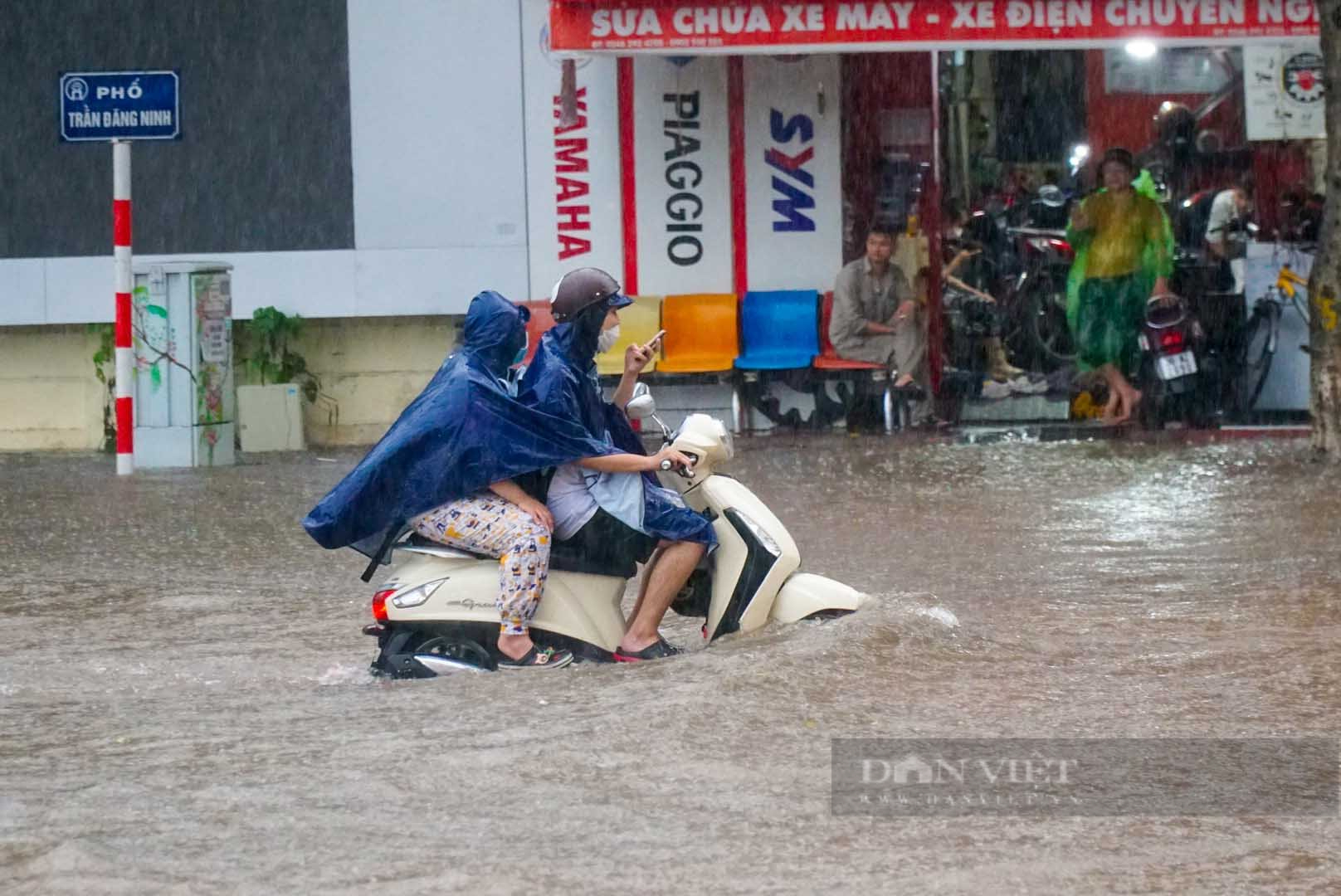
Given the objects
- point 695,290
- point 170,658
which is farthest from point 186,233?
point 170,658

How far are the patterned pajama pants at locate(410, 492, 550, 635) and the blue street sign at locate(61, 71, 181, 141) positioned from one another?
733 cm

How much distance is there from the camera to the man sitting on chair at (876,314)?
48.4ft

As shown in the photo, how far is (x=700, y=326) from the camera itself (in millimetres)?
15211

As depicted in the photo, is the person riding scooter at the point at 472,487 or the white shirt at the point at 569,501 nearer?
A: the person riding scooter at the point at 472,487

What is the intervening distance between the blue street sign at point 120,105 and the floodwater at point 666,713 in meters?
3.54

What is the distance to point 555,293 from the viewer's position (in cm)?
657

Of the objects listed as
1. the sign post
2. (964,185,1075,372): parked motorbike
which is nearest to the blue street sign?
the sign post

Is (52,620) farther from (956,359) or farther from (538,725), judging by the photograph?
(956,359)

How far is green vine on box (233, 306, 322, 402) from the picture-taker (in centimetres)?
1532

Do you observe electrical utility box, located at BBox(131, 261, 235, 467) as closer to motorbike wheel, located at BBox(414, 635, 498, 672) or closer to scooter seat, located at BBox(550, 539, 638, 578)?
motorbike wheel, located at BBox(414, 635, 498, 672)

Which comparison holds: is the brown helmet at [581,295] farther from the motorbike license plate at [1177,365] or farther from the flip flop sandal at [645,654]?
the motorbike license plate at [1177,365]

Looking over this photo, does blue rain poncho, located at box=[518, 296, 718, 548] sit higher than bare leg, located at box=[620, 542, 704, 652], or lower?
higher

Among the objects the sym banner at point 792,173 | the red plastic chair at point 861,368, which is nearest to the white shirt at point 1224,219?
the red plastic chair at point 861,368

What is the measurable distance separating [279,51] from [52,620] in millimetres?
8208
